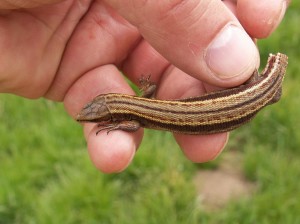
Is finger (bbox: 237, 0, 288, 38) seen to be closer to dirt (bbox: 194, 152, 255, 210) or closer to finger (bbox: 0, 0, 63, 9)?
finger (bbox: 0, 0, 63, 9)

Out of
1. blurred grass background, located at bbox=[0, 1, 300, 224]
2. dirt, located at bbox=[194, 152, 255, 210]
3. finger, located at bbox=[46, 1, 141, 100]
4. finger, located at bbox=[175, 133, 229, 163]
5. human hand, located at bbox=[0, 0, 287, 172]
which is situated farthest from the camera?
dirt, located at bbox=[194, 152, 255, 210]

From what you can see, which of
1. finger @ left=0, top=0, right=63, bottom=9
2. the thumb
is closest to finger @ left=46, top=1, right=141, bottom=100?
finger @ left=0, top=0, right=63, bottom=9

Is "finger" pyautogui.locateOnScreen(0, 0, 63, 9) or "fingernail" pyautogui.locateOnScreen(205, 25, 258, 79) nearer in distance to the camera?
"fingernail" pyautogui.locateOnScreen(205, 25, 258, 79)

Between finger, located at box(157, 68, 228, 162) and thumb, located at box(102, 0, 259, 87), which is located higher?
thumb, located at box(102, 0, 259, 87)

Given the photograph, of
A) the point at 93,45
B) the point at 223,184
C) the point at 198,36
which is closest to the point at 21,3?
the point at 93,45

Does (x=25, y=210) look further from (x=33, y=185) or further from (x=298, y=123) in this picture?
(x=298, y=123)

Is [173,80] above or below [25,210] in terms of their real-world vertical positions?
above

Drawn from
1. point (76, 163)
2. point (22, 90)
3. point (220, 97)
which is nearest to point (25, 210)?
point (76, 163)
